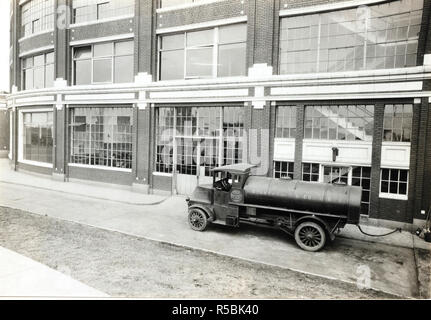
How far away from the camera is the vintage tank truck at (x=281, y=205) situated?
9.03 metres

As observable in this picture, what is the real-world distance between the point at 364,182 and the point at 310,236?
172 inches

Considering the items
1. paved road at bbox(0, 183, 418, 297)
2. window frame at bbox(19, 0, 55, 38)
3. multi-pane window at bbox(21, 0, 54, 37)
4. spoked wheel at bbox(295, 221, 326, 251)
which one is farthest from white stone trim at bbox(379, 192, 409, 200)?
multi-pane window at bbox(21, 0, 54, 37)

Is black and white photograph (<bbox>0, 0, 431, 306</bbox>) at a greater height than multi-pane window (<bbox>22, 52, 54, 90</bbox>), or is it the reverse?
multi-pane window (<bbox>22, 52, 54, 90</bbox>)

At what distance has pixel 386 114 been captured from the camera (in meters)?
11.7

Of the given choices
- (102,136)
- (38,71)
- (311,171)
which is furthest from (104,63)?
(311,171)

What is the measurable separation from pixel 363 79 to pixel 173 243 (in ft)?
29.7

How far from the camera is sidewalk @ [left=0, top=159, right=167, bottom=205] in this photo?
1511 cm

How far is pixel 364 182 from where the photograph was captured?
12.1 metres

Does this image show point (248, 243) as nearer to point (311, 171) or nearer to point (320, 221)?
point (320, 221)

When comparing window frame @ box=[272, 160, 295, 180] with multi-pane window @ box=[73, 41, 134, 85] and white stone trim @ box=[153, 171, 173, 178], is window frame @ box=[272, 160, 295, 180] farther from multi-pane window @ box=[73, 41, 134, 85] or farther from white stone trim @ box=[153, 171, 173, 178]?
multi-pane window @ box=[73, 41, 134, 85]

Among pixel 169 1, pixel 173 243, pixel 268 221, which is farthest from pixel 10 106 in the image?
pixel 268 221

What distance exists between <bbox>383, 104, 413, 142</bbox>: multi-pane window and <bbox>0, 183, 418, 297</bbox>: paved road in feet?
13.6

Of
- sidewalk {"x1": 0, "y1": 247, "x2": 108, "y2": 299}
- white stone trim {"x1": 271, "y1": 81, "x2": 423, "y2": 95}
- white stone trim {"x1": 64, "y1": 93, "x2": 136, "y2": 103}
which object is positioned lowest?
sidewalk {"x1": 0, "y1": 247, "x2": 108, "y2": 299}

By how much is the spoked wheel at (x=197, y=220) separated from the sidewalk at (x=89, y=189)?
4.13 m
